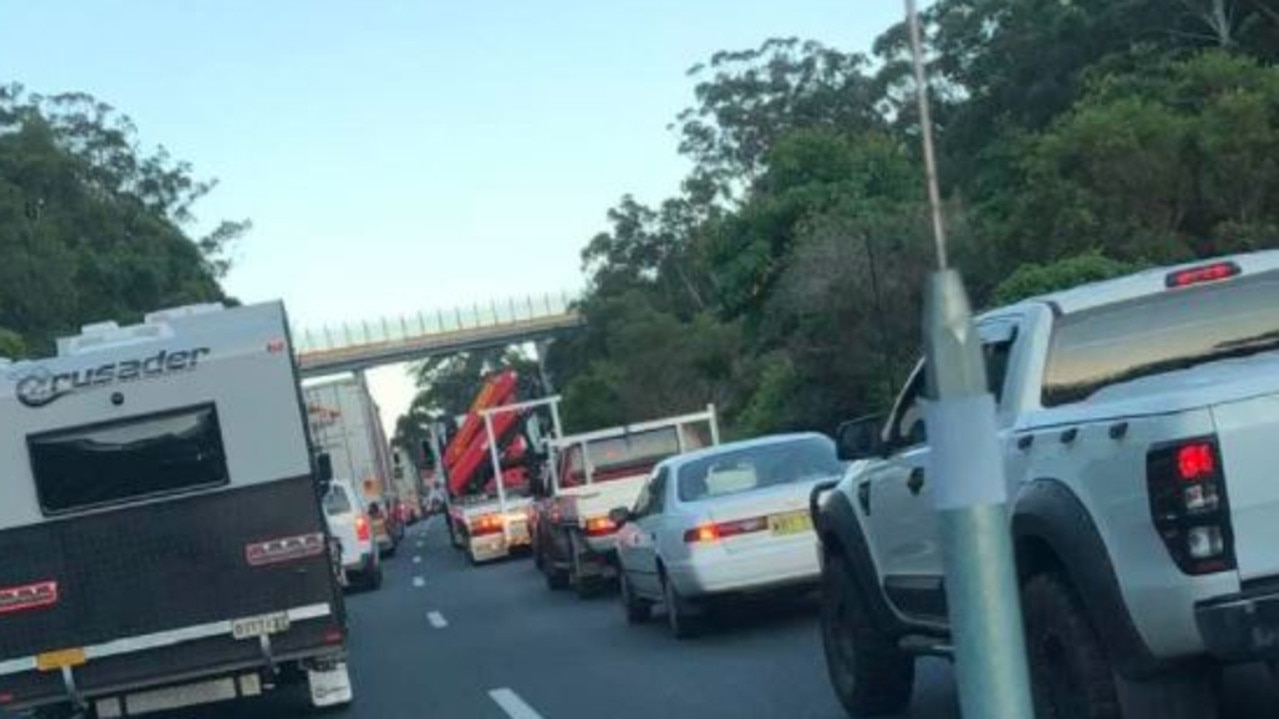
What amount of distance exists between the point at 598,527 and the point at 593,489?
63cm

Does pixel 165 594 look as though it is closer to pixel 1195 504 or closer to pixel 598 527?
pixel 1195 504

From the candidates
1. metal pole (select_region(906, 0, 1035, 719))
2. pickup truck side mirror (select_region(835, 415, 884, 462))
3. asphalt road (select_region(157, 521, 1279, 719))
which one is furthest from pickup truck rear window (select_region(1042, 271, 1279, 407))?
metal pole (select_region(906, 0, 1035, 719))

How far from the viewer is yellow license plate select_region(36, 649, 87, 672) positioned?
13.1 m

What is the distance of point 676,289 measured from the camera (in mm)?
76688

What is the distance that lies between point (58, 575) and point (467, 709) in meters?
2.95

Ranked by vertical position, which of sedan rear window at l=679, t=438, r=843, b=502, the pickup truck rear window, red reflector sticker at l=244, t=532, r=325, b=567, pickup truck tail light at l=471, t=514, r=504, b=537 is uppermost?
the pickup truck rear window

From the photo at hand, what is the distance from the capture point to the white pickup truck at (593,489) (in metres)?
21.7

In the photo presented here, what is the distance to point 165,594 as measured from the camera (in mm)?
13234

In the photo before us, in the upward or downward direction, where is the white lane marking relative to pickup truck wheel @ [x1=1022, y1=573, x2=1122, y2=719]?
downward

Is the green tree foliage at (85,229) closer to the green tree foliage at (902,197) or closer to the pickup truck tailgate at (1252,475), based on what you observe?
the green tree foliage at (902,197)

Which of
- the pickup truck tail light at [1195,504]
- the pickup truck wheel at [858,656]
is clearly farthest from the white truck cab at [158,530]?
the pickup truck tail light at [1195,504]

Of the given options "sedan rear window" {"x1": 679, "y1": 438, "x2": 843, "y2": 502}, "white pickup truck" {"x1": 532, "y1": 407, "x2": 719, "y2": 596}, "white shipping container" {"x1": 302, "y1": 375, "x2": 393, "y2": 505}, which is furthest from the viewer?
"white shipping container" {"x1": 302, "y1": 375, "x2": 393, "y2": 505}

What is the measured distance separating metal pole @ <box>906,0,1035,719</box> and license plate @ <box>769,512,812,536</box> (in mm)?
10359

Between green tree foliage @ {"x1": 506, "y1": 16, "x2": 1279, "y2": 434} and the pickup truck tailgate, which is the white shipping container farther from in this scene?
the pickup truck tailgate
